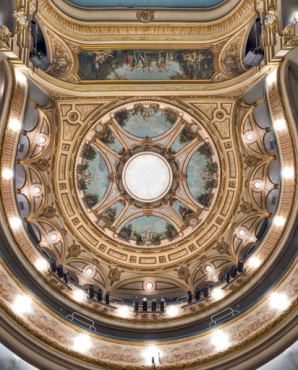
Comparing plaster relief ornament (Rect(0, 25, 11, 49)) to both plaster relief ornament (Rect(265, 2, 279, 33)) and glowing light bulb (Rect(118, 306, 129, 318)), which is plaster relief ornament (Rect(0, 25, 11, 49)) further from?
glowing light bulb (Rect(118, 306, 129, 318))

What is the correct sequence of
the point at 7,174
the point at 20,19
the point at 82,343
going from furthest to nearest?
the point at 7,174 < the point at 82,343 < the point at 20,19

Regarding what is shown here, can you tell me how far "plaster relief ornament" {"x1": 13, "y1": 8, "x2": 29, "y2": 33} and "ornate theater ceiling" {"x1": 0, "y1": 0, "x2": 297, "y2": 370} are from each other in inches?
4.1

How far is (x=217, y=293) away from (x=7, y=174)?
11967 millimetres

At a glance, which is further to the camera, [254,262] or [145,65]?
[145,65]

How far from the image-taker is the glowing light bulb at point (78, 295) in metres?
15.0

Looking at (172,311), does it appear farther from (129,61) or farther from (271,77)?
(129,61)

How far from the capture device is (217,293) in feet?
49.0

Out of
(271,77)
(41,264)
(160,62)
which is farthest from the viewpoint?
(160,62)

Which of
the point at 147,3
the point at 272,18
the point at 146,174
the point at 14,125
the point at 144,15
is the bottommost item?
the point at 14,125

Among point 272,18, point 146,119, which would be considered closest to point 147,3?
point 272,18

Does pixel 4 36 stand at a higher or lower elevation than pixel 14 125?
higher

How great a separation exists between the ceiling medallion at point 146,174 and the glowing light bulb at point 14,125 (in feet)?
14.7

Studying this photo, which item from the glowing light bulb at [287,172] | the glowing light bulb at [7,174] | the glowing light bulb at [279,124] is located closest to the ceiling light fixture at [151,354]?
the glowing light bulb at [287,172]

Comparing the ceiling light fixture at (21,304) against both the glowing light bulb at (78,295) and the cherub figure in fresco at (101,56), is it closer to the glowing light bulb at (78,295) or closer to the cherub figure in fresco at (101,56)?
the glowing light bulb at (78,295)
